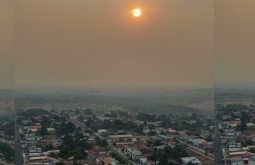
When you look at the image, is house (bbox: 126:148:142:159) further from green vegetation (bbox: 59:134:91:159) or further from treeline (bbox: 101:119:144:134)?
green vegetation (bbox: 59:134:91:159)

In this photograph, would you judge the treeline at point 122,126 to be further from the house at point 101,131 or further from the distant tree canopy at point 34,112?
the distant tree canopy at point 34,112

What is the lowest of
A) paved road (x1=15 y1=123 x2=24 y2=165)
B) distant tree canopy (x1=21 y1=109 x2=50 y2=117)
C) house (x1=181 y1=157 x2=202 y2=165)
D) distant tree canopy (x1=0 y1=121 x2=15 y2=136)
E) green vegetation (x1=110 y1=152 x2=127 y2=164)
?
house (x1=181 y1=157 x2=202 y2=165)

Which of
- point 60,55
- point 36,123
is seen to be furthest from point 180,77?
point 36,123

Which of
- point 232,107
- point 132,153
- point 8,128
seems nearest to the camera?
point 8,128

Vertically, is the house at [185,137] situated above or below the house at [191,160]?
above

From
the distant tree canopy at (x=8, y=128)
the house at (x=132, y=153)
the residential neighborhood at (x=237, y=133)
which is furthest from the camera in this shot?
the residential neighborhood at (x=237, y=133)

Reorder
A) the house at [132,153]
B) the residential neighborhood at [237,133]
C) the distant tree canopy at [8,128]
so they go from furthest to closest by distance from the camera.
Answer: the residential neighborhood at [237,133], the house at [132,153], the distant tree canopy at [8,128]

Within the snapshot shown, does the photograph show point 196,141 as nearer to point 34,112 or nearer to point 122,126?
point 122,126

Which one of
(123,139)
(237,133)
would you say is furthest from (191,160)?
(123,139)

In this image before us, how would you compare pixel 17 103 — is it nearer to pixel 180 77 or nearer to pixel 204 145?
pixel 180 77

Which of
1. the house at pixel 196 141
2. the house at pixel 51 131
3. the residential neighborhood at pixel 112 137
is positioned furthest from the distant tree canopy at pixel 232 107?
the house at pixel 51 131

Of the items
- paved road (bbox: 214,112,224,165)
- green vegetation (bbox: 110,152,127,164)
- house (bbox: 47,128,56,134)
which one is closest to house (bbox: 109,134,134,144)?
green vegetation (bbox: 110,152,127,164)

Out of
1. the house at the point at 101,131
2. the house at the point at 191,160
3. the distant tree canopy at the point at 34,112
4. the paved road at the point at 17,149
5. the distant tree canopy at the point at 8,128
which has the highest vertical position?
the distant tree canopy at the point at 34,112
